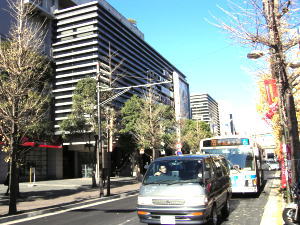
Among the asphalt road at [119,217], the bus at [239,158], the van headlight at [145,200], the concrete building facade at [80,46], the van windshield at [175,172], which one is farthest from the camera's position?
the concrete building facade at [80,46]

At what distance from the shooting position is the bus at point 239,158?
46.6 feet

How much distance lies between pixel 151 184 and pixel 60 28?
1990 inches

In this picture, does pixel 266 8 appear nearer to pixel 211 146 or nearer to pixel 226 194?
pixel 226 194

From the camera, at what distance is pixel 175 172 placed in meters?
8.20

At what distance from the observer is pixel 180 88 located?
364 ft

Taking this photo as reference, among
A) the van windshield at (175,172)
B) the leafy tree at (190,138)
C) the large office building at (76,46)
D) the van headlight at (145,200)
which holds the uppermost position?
the large office building at (76,46)

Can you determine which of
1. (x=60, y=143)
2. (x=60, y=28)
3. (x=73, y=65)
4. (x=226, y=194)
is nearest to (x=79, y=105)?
(x=60, y=143)

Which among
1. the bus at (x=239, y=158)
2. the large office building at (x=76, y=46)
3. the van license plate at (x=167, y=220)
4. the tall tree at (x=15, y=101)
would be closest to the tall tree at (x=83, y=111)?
Result: the tall tree at (x=15, y=101)

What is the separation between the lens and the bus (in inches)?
559

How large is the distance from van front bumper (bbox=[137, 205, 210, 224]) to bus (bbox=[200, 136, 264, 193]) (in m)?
6.71

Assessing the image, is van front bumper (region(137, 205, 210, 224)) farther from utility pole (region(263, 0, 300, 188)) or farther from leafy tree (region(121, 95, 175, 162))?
leafy tree (region(121, 95, 175, 162))

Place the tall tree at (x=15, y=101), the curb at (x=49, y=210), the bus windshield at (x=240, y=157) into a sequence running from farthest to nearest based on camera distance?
1. the bus windshield at (x=240, y=157)
2. the tall tree at (x=15, y=101)
3. the curb at (x=49, y=210)

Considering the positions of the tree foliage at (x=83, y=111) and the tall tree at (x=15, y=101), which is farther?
the tree foliage at (x=83, y=111)

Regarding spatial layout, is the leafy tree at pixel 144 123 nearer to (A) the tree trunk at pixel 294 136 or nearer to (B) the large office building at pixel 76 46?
(B) the large office building at pixel 76 46
